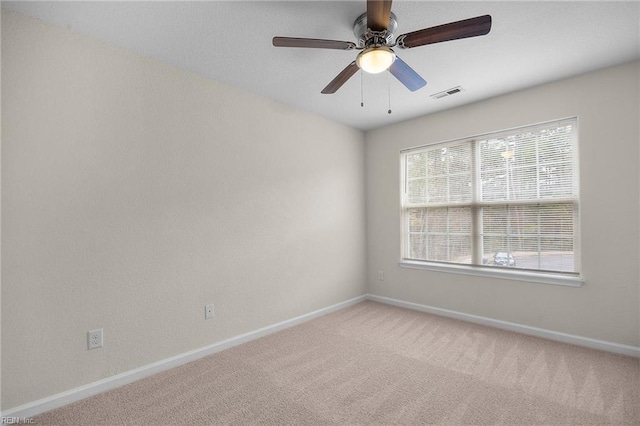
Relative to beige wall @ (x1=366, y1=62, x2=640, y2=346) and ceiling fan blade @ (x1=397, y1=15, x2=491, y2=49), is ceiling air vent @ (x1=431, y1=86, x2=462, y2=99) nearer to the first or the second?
beige wall @ (x1=366, y1=62, x2=640, y2=346)

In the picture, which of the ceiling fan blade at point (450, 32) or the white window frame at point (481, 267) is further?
the white window frame at point (481, 267)

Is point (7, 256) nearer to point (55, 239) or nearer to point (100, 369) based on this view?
point (55, 239)

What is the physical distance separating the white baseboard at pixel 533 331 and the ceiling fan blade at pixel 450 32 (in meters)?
2.83

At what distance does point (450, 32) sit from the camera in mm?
1574

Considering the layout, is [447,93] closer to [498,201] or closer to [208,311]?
[498,201]

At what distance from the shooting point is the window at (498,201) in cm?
283

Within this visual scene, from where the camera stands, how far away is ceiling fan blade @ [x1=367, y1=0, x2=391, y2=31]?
1423 mm

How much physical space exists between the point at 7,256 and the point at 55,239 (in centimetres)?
23

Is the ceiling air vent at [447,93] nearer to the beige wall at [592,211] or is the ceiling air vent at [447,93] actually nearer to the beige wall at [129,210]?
the beige wall at [592,211]

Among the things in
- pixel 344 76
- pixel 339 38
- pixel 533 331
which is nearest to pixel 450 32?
pixel 344 76

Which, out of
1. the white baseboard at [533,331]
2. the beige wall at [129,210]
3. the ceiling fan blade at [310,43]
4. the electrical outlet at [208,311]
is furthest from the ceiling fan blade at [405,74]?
the white baseboard at [533,331]

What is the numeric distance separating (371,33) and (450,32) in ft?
1.40

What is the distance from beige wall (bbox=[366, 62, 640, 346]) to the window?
0.12 meters

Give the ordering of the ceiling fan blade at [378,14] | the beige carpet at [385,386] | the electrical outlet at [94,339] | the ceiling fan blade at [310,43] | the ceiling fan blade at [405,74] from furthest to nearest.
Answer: the electrical outlet at [94,339] → the ceiling fan blade at [405,74] → the beige carpet at [385,386] → the ceiling fan blade at [310,43] → the ceiling fan blade at [378,14]
